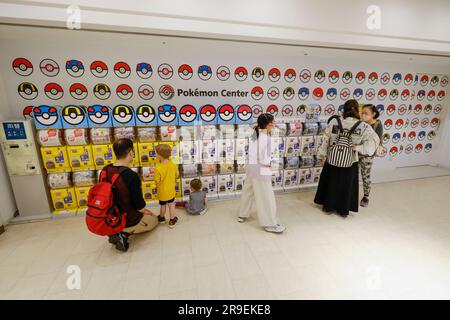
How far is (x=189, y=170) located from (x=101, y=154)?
1268mm

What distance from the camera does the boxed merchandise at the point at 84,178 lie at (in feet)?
9.89

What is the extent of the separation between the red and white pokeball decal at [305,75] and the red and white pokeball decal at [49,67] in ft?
12.9

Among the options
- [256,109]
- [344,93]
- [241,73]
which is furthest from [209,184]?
[344,93]

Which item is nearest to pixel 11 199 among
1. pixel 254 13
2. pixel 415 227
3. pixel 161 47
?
pixel 161 47

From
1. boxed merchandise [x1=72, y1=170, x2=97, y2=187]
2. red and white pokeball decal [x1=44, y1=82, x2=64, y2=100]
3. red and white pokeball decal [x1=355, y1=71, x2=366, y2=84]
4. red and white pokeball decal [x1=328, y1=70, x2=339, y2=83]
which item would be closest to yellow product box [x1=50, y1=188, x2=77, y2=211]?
boxed merchandise [x1=72, y1=170, x2=97, y2=187]

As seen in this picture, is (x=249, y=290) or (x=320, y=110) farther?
(x=320, y=110)

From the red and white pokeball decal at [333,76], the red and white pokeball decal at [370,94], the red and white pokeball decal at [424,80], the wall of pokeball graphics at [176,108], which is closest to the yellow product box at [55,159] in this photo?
the wall of pokeball graphics at [176,108]

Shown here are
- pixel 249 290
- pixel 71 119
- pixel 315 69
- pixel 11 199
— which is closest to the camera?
pixel 249 290

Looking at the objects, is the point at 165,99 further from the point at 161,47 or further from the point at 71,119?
the point at 71,119

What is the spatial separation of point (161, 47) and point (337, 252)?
3.66 m

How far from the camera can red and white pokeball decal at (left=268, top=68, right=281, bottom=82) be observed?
148 inches

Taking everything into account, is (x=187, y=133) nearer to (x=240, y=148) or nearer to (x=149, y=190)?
(x=240, y=148)

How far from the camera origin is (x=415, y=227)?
2.89 metres

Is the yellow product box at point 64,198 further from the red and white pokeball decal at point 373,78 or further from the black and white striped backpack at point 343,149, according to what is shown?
the red and white pokeball decal at point 373,78
